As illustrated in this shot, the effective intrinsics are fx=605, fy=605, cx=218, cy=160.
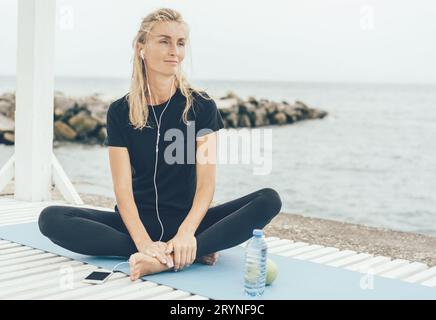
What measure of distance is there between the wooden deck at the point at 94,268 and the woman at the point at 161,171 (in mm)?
134

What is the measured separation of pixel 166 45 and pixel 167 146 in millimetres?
372

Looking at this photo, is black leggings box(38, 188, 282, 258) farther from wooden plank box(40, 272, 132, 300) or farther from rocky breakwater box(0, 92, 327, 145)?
rocky breakwater box(0, 92, 327, 145)

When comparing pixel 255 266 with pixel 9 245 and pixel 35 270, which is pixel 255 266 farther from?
pixel 9 245

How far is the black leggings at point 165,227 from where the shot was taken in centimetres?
218

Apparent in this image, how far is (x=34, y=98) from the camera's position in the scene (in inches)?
151

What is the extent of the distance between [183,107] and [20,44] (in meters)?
1.99

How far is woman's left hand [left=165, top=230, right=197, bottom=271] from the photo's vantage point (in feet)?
6.88

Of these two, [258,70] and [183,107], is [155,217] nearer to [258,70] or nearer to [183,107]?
[183,107]

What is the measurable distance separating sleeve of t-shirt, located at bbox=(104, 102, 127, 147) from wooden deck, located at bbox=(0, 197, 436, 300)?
470 mm

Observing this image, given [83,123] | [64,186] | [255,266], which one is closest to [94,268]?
[255,266]

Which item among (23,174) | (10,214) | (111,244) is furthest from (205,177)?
(23,174)

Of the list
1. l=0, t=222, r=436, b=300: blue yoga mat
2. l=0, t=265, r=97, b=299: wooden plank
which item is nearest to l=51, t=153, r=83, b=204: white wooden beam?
l=0, t=222, r=436, b=300: blue yoga mat

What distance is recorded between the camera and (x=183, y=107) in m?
2.29
